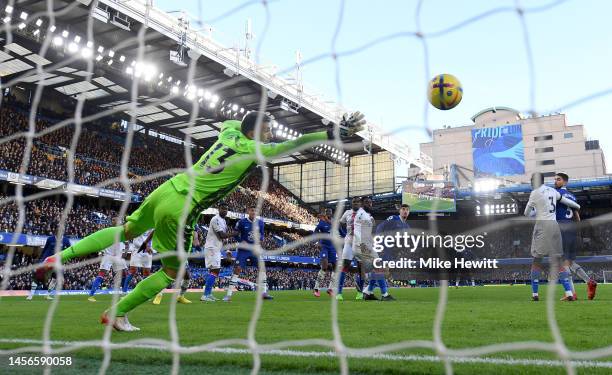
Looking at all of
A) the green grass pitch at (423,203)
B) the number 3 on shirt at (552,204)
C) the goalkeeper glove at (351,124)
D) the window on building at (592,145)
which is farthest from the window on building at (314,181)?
the goalkeeper glove at (351,124)

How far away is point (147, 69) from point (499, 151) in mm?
22697

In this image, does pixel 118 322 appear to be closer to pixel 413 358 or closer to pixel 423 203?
pixel 413 358

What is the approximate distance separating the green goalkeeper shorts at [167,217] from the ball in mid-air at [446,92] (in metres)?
3.44

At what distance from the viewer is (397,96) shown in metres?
3.36

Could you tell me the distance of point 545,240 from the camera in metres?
7.72

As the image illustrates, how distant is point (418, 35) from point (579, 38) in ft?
2.73

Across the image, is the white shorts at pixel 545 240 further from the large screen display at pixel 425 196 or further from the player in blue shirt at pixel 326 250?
the large screen display at pixel 425 196

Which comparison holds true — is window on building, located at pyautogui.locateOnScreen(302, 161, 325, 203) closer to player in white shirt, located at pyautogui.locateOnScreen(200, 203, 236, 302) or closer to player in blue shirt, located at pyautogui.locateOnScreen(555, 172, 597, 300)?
player in white shirt, located at pyautogui.locateOnScreen(200, 203, 236, 302)

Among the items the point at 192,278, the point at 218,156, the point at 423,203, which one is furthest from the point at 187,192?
the point at 423,203

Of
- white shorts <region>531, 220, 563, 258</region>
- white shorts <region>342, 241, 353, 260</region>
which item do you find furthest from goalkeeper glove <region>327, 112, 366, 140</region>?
white shorts <region>342, 241, 353, 260</region>

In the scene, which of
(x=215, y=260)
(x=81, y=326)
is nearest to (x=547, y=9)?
(x=81, y=326)

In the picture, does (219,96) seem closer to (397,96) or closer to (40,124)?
(40,124)

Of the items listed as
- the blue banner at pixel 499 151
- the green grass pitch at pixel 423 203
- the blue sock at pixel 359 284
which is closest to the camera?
the blue sock at pixel 359 284

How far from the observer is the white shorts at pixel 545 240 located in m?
7.59
